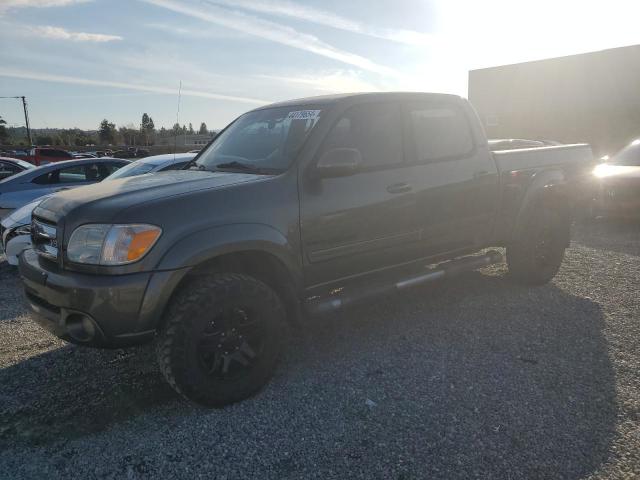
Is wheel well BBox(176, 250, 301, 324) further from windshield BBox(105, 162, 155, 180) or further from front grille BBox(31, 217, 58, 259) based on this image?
windshield BBox(105, 162, 155, 180)

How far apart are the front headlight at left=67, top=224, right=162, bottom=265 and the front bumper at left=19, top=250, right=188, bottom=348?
96mm

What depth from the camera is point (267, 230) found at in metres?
3.13

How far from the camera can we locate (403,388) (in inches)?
130

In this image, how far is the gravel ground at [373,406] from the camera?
8.45ft

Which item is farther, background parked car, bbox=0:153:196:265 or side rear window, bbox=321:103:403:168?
background parked car, bbox=0:153:196:265

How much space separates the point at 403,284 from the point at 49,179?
6783 mm

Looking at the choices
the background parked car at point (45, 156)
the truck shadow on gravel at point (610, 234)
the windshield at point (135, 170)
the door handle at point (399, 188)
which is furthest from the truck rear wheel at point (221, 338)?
the background parked car at point (45, 156)

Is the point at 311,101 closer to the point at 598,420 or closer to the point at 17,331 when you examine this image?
the point at 598,420

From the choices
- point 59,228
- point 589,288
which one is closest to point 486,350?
point 589,288

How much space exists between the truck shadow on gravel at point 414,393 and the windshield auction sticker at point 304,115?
71.3 inches

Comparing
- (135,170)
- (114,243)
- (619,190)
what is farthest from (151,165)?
(619,190)

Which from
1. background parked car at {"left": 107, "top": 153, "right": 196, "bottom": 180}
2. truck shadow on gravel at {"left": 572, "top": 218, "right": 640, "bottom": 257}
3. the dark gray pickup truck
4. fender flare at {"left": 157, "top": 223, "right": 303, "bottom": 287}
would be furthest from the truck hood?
truck shadow on gravel at {"left": 572, "top": 218, "right": 640, "bottom": 257}

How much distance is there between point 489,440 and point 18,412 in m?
2.86

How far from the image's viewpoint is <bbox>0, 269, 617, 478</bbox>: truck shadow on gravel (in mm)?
2643
